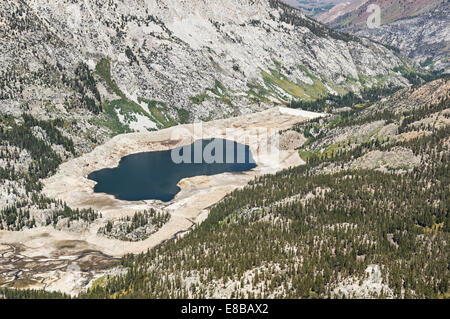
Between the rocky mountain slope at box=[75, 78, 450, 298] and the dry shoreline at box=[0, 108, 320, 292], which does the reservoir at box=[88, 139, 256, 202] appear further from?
the rocky mountain slope at box=[75, 78, 450, 298]

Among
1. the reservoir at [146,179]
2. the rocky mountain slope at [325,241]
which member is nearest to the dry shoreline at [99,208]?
the reservoir at [146,179]

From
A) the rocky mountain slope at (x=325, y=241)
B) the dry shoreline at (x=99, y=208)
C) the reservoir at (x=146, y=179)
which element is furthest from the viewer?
the reservoir at (x=146, y=179)

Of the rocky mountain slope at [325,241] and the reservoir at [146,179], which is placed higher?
the reservoir at [146,179]

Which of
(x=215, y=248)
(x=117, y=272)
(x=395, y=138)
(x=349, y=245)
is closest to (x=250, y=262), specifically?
(x=215, y=248)

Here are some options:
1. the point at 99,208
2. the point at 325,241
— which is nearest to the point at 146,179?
the point at 99,208

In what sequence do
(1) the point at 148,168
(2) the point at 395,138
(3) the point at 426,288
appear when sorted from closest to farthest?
1. (3) the point at 426,288
2. (2) the point at 395,138
3. (1) the point at 148,168

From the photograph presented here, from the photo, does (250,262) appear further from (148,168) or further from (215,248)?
(148,168)

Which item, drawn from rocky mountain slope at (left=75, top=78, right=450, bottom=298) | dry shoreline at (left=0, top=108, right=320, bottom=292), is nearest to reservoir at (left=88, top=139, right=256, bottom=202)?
dry shoreline at (left=0, top=108, right=320, bottom=292)

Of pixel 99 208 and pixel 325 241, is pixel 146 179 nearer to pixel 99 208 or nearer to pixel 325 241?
pixel 99 208

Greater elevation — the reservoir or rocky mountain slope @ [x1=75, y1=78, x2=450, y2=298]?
the reservoir

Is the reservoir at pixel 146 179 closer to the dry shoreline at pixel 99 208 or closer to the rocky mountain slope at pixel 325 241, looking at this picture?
the dry shoreline at pixel 99 208

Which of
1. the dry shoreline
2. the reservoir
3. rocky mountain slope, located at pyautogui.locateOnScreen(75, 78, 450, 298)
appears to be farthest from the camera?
the reservoir
